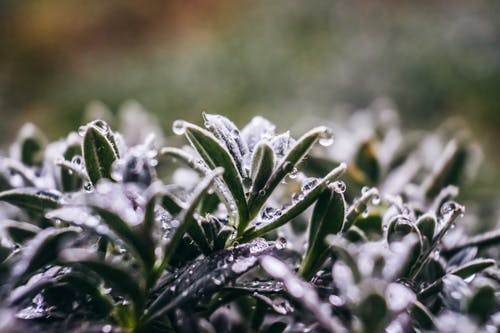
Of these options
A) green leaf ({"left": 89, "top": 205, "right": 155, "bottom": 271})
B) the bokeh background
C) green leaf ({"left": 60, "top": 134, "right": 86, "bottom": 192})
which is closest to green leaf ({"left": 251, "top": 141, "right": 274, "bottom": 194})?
green leaf ({"left": 89, "top": 205, "right": 155, "bottom": 271})

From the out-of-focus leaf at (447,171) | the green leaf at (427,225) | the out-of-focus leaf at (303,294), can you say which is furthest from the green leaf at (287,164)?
the out-of-focus leaf at (447,171)

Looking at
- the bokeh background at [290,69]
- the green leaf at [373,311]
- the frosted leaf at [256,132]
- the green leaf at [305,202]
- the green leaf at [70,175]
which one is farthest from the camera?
the bokeh background at [290,69]

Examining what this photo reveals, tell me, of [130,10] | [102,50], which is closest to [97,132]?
[102,50]

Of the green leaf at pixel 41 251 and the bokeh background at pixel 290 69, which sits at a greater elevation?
the bokeh background at pixel 290 69

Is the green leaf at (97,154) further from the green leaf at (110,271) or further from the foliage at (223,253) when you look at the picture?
the green leaf at (110,271)

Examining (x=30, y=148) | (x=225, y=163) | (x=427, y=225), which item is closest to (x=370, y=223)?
(x=427, y=225)

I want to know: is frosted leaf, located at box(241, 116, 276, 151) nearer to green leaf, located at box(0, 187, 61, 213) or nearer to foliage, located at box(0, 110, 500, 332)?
foliage, located at box(0, 110, 500, 332)

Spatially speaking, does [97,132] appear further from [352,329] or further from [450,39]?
[450,39]
